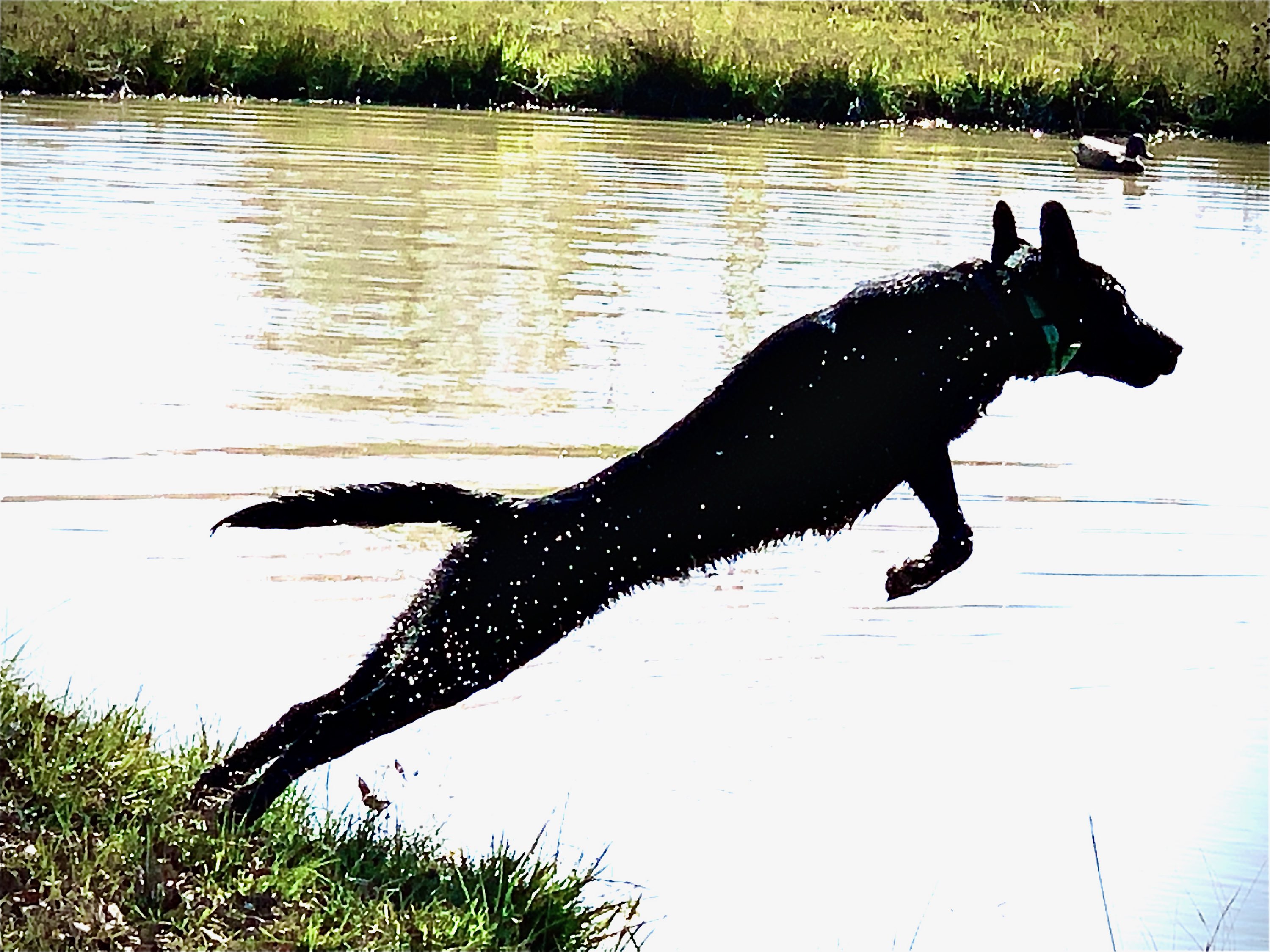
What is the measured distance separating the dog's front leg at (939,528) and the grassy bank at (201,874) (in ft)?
2.88

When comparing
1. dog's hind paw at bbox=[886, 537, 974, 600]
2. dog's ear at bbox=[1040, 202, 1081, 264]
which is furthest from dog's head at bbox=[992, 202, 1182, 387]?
dog's hind paw at bbox=[886, 537, 974, 600]

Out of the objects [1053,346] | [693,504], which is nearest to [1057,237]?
[1053,346]

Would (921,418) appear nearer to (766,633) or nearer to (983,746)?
(983,746)

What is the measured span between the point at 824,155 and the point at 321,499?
13984 mm

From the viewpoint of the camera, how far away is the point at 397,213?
43.0ft

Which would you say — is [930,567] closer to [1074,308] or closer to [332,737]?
[1074,308]

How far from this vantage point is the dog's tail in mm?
3850

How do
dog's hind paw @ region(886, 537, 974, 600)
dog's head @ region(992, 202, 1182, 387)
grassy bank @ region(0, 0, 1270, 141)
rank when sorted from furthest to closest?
grassy bank @ region(0, 0, 1270, 141) < dog's head @ region(992, 202, 1182, 387) < dog's hind paw @ region(886, 537, 974, 600)

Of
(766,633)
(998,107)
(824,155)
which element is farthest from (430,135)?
(766,633)

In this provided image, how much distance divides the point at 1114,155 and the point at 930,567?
13.3 m

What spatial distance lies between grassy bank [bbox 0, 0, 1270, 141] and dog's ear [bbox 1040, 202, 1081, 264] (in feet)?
42.0

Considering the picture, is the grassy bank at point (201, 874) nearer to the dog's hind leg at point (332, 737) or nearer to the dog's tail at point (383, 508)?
the dog's hind leg at point (332, 737)

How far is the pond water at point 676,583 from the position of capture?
4.74m

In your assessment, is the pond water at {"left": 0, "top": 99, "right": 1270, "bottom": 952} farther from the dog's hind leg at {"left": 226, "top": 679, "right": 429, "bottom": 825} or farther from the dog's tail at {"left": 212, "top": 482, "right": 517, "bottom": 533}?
the dog's tail at {"left": 212, "top": 482, "right": 517, "bottom": 533}
